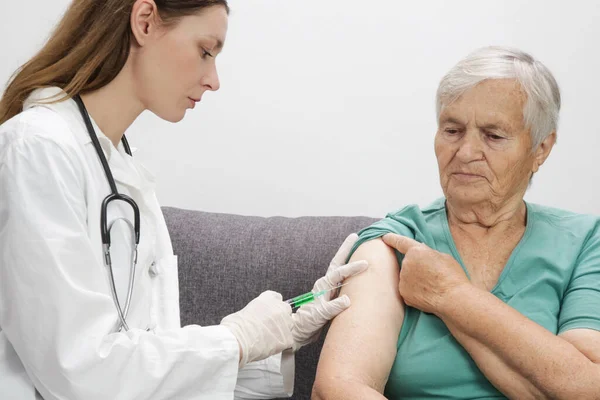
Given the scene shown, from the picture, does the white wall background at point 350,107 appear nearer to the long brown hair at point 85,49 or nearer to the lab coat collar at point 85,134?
the lab coat collar at point 85,134

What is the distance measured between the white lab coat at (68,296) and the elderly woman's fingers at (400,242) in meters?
0.46

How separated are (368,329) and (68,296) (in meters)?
0.64

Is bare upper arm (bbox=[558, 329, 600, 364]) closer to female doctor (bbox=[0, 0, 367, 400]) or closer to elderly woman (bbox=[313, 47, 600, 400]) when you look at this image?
elderly woman (bbox=[313, 47, 600, 400])

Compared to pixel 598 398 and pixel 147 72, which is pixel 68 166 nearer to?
pixel 147 72

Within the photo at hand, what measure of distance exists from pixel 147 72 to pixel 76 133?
0.63ft

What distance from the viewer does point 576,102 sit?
2459mm

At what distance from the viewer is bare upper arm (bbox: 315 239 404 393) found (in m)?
1.49

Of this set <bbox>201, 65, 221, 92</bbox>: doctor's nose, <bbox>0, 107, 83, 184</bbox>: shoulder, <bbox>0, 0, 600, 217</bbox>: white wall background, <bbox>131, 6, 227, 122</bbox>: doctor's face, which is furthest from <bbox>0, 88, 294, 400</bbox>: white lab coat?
<bbox>0, 0, 600, 217</bbox>: white wall background

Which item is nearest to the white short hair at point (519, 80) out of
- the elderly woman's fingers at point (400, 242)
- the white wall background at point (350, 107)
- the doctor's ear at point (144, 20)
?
the elderly woman's fingers at point (400, 242)

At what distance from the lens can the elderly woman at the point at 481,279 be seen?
1.48 m

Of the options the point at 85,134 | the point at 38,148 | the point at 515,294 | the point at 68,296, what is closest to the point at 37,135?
the point at 38,148

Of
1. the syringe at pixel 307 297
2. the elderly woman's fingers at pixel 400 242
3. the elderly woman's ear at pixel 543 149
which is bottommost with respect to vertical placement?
the syringe at pixel 307 297

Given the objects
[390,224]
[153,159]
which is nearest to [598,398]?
[390,224]

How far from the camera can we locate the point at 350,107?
8.21 ft
